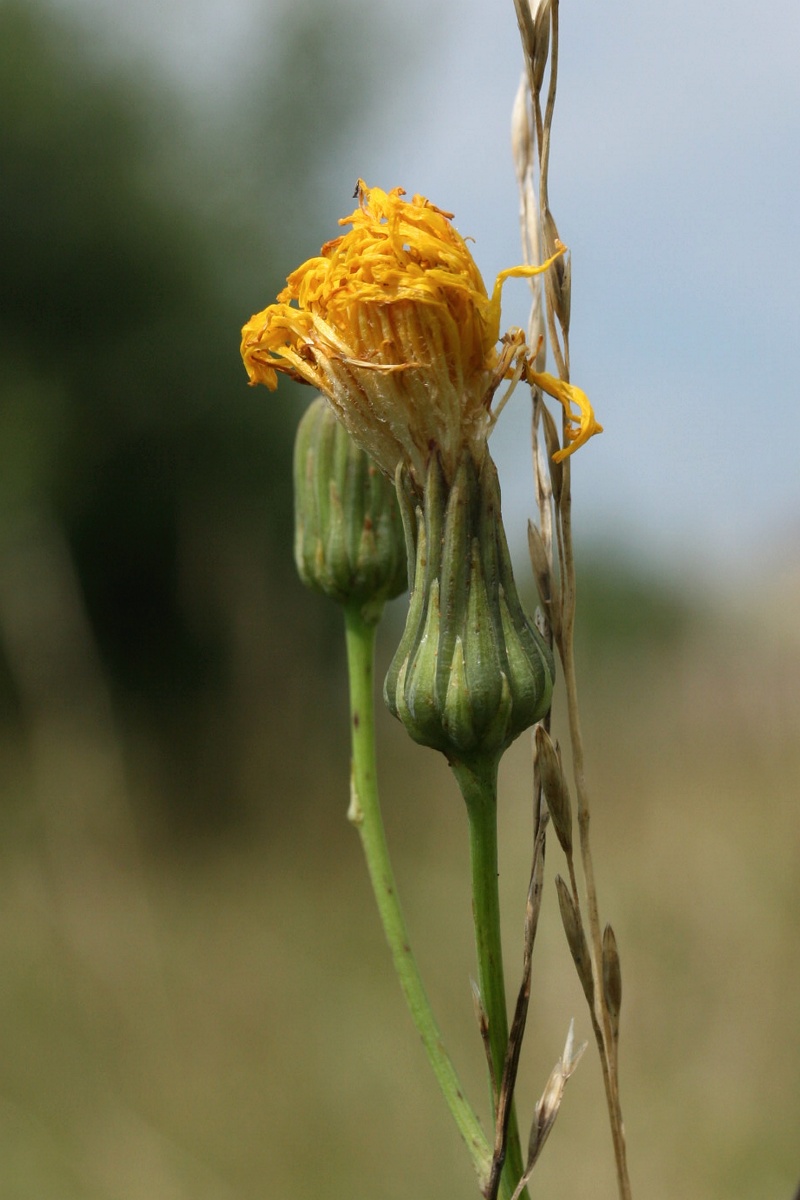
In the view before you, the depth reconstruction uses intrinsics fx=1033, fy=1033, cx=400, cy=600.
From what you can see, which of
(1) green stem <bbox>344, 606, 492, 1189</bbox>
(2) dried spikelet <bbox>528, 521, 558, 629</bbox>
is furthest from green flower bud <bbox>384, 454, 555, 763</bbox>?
(1) green stem <bbox>344, 606, 492, 1189</bbox>

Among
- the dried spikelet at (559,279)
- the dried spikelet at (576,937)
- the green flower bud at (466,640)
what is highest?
the dried spikelet at (559,279)

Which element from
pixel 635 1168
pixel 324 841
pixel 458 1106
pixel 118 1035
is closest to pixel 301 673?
pixel 324 841

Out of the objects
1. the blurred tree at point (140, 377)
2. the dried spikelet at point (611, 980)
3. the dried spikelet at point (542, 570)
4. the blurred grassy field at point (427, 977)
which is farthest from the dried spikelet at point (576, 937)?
the blurred tree at point (140, 377)

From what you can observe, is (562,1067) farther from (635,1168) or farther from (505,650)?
(635,1168)

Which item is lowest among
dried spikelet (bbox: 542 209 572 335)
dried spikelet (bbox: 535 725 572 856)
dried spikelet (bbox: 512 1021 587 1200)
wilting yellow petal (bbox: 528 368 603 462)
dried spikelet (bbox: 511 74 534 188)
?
dried spikelet (bbox: 512 1021 587 1200)

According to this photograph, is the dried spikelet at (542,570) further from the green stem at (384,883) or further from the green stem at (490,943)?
the green stem at (384,883)

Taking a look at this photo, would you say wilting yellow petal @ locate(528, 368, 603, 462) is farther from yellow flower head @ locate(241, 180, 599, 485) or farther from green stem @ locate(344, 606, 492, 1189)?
green stem @ locate(344, 606, 492, 1189)
